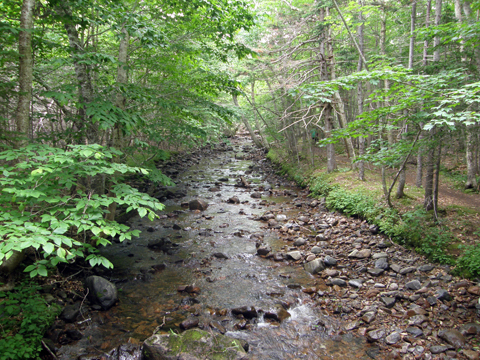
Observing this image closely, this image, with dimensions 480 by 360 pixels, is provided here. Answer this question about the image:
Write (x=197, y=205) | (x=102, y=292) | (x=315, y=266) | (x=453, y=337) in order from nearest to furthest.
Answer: (x=453, y=337) → (x=102, y=292) → (x=315, y=266) → (x=197, y=205)

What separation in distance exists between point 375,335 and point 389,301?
960 mm

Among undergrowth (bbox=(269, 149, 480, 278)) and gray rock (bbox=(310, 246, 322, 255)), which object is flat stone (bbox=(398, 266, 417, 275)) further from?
gray rock (bbox=(310, 246, 322, 255))

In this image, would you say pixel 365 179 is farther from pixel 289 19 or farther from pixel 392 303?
pixel 289 19

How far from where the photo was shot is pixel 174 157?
23047 millimetres

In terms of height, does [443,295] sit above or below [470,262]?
below

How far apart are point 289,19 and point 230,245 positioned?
483 inches

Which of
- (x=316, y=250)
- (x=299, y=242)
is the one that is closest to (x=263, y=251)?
(x=299, y=242)

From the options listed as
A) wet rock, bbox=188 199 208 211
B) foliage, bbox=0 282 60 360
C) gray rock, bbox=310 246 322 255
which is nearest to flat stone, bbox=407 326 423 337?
gray rock, bbox=310 246 322 255

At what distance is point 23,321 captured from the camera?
4281 mm

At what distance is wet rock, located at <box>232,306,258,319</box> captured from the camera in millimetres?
5445

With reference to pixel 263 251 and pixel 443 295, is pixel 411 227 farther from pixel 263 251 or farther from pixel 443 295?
pixel 263 251

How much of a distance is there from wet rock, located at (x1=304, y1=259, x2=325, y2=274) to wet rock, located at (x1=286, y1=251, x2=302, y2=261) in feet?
1.47

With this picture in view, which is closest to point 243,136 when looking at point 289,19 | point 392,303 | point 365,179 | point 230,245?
point 289,19

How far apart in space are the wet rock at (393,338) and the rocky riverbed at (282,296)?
2 cm
